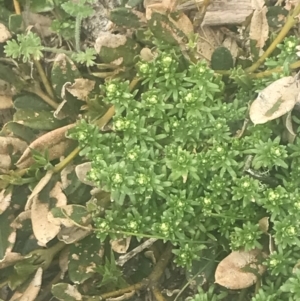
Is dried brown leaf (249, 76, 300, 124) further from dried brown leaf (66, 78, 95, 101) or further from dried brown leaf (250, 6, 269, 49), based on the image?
dried brown leaf (66, 78, 95, 101)

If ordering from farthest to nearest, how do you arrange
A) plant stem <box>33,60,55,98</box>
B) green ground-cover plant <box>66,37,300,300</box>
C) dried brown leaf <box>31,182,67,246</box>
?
1. plant stem <box>33,60,55,98</box>
2. dried brown leaf <box>31,182,67,246</box>
3. green ground-cover plant <box>66,37,300,300</box>

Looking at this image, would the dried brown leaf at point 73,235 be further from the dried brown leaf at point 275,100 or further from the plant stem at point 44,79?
the dried brown leaf at point 275,100

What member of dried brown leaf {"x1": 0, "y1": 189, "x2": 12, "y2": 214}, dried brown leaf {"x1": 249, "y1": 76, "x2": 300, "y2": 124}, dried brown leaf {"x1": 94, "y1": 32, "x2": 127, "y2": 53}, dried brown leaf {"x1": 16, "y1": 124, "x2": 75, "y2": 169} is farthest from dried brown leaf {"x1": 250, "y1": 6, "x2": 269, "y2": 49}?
dried brown leaf {"x1": 0, "y1": 189, "x2": 12, "y2": 214}

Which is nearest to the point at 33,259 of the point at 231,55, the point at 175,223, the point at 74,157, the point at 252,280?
the point at 74,157

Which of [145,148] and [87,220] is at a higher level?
[145,148]

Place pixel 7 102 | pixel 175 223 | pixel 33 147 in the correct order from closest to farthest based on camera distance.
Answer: pixel 175 223
pixel 33 147
pixel 7 102

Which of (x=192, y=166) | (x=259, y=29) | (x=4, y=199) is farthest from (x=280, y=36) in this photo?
(x=4, y=199)

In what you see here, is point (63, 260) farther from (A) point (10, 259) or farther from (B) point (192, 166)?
(B) point (192, 166)

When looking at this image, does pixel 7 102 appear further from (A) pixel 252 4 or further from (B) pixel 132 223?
(A) pixel 252 4
